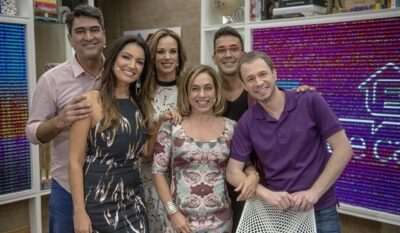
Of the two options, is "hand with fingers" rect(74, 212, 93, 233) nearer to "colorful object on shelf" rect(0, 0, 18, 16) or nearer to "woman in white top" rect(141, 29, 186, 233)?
"woman in white top" rect(141, 29, 186, 233)

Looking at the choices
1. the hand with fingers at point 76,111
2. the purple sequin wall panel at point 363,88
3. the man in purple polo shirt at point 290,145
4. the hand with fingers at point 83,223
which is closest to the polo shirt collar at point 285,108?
the man in purple polo shirt at point 290,145

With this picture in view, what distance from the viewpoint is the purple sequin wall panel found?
2324 millimetres

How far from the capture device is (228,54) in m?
2.18

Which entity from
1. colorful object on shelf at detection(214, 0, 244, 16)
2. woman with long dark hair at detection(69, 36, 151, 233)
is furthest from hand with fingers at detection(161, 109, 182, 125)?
colorful object on shelf at detection(214, 0, 244, 16)

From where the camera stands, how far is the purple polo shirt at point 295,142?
163 centimetres

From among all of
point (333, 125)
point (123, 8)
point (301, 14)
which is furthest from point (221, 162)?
point (123, 8)

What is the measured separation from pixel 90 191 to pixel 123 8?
10.1ft

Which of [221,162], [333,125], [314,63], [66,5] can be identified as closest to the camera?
[333,125]

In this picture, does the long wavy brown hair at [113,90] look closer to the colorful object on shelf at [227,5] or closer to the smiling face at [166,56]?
the smiling face at [166,56]

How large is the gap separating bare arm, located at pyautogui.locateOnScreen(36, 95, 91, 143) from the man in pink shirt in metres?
0.04

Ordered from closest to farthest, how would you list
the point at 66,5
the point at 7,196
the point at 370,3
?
the point at 370,3, the point at 7,196, the point at 66,5

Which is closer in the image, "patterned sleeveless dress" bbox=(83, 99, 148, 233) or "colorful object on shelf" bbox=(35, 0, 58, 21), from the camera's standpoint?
"patterned sleeveless dress" bbox=(83, 99, 148, 233)

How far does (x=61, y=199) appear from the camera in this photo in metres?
1.90

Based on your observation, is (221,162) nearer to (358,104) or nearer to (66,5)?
(358,104)
